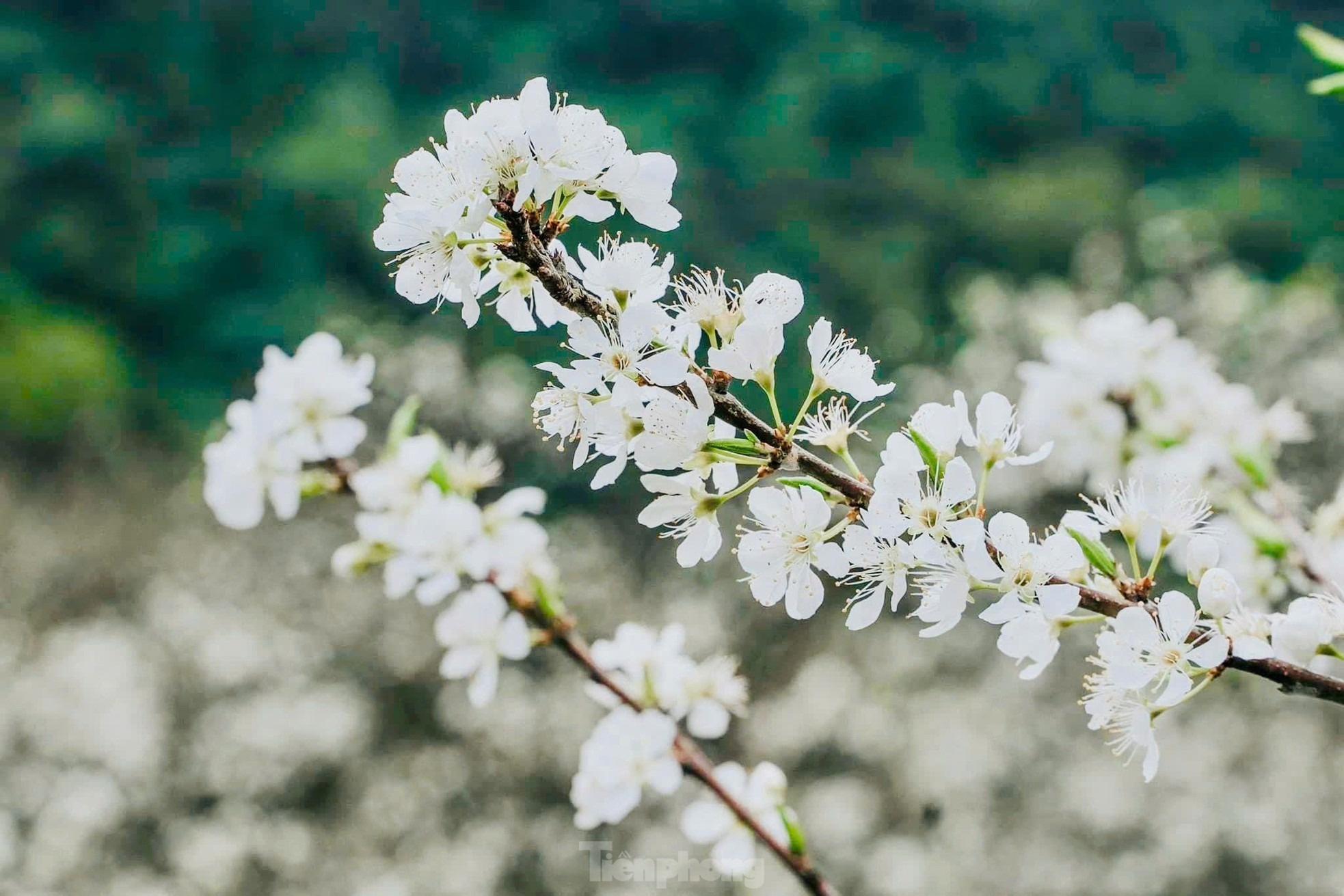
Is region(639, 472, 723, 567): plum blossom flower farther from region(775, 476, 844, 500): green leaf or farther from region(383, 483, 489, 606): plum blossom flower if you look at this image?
region(383, 483, 489, 606): plum blossom flower

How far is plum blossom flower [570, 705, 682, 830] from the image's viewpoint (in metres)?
0.70

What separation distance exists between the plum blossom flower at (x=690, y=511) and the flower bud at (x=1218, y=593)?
0.67 ft

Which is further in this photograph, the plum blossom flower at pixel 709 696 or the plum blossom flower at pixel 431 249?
the plum blossom flower at pixel 709 696

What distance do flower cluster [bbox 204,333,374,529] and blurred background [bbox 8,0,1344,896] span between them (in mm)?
631

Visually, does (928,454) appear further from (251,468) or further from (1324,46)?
(251,468)

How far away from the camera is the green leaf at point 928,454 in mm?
421

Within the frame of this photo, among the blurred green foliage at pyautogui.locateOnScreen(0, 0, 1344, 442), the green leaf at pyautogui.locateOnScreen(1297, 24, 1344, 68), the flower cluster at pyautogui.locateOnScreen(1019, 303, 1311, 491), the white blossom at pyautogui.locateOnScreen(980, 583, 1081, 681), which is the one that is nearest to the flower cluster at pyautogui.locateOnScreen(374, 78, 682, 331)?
the white blossom at pyautogui.locateOnScreen(980, 583, 1081, 681)

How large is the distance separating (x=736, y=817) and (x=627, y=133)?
4618 mm

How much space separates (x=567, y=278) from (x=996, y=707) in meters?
2.04

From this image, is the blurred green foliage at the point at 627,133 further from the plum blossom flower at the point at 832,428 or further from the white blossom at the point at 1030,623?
the white blossom at the point at 1030,623

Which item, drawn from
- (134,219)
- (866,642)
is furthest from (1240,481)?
(134,219)

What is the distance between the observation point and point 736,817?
2.32 ft

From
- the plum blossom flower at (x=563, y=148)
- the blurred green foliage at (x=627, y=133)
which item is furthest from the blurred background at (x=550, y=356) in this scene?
the plum blossom flower at (x=563, y=148)

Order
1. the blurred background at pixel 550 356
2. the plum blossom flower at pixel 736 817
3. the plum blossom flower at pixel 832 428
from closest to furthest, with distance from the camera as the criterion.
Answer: the plum blossom flower at pixel 832 428
the plum blossom flower at pixel 736 817
the blurred background at pixel 550 356
